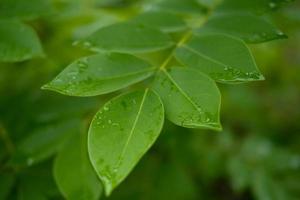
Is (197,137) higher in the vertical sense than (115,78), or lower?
lower

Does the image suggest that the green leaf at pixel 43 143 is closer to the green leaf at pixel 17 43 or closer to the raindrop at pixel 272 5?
the green leaf at pixel 17 43

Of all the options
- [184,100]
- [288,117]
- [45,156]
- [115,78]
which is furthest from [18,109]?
[288,117]

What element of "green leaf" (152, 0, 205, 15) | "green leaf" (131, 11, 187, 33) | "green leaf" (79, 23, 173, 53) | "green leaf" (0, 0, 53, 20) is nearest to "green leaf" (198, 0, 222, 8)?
"green leaf" (152, 0, 205, 15)

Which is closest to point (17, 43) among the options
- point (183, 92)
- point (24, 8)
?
point (24, 8)

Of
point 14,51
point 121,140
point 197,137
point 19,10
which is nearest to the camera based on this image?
point 121,140

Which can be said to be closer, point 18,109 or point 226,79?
point 226,79

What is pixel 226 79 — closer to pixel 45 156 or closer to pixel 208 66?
pixel 208 66

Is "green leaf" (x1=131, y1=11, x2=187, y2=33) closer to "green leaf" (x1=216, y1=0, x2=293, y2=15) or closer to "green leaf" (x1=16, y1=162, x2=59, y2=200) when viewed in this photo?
"green leaf" (x1=216, y1=0, x2=293, y2=15)
